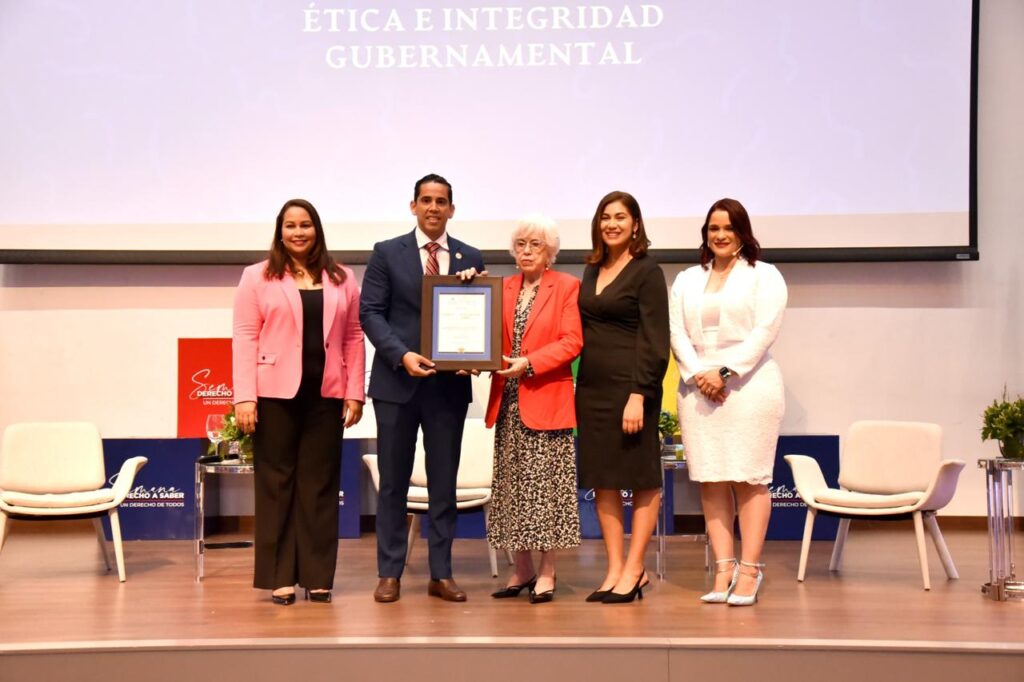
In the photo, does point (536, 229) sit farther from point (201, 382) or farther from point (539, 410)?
point (201, 382)

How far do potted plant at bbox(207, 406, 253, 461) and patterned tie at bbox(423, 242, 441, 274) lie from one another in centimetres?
138

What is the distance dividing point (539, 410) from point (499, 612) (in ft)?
2.59

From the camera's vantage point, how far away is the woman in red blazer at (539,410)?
4.30 meters

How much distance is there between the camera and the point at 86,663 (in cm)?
359

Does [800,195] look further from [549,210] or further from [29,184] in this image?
[29,184]

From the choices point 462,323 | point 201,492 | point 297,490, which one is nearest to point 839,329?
point 462,323

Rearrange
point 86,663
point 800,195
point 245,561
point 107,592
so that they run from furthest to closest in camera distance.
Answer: point 800,195, point 245,561, point 107,592, point 86,663

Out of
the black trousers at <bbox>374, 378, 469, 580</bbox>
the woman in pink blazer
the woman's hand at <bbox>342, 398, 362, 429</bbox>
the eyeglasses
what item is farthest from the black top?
the eyeglasses

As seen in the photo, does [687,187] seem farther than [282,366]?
Yes

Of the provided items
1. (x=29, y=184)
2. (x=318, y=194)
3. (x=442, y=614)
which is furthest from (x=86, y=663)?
(x=29, y=184)

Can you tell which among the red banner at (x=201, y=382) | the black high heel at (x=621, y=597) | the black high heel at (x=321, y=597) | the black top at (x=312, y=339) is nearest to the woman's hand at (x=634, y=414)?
the black high heel at (x=621, y=597)

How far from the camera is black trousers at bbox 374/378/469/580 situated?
4402 mm

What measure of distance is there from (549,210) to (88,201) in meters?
2.86

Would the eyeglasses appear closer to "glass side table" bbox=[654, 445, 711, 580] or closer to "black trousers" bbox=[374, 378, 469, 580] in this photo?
"black trousers" bbox=[374, 378, 469, 580]
